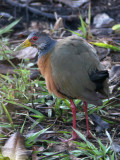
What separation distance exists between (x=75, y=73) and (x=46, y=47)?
30.0 inches

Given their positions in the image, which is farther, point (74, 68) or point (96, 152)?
point (74, 68)

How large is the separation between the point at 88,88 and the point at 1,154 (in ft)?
3.74

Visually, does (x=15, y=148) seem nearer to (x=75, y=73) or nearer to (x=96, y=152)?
(x=96, y=152)

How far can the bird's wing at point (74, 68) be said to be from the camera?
328cm

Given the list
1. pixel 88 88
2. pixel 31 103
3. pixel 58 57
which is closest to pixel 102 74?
pixel 88 88

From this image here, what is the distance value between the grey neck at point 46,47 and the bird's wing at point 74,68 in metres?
0.29

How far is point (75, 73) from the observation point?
10.8 ft

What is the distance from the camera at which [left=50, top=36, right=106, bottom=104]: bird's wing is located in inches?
129

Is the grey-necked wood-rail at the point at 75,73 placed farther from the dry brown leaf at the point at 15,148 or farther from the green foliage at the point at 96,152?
the dry brown leaf at the point at 15,148

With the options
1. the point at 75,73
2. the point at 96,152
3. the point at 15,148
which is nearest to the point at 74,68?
the point at 75,73

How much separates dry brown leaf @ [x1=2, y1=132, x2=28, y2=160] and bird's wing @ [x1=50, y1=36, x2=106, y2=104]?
75 cm

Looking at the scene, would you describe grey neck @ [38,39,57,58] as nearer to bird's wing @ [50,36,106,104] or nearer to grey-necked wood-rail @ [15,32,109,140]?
grey-necked wood-rail @ [15,32,109,140]

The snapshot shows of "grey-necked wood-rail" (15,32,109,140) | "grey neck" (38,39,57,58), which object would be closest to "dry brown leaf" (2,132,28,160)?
"grey-necked wood-rail" (15,32,109,140)

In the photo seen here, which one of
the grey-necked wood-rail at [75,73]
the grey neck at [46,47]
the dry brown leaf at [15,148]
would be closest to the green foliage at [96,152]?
the grey-necked wood-rail at [75,73]
